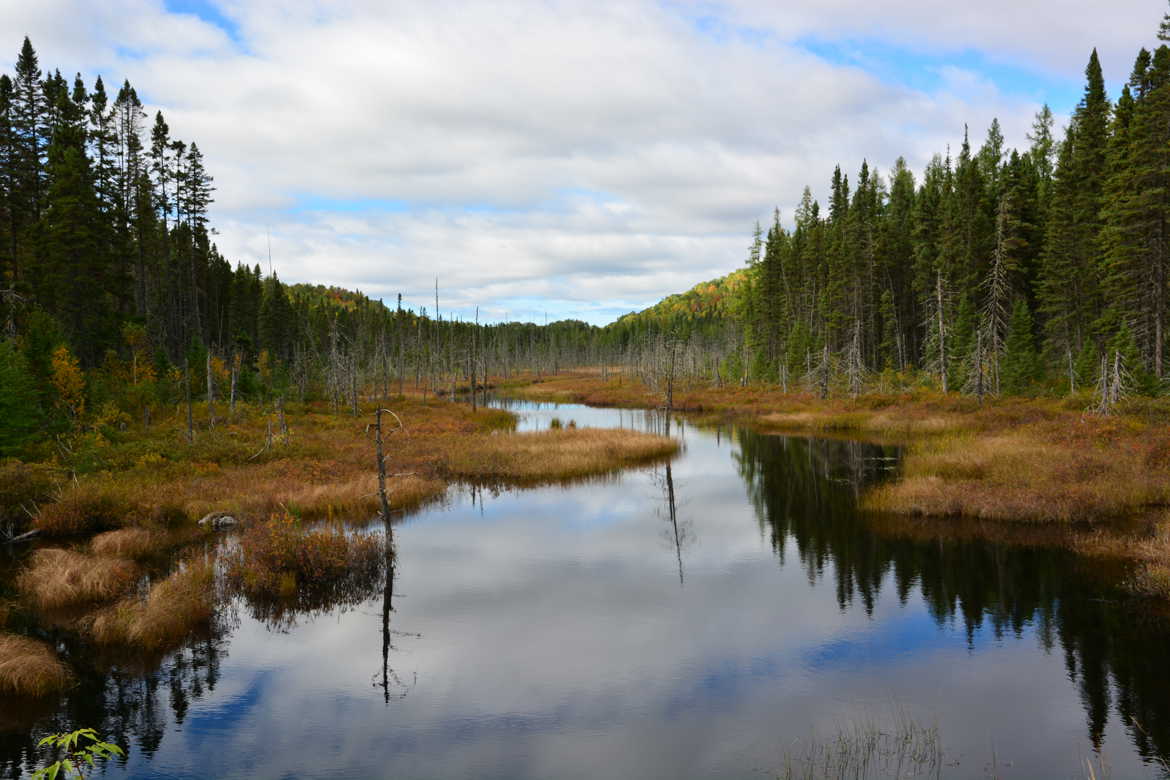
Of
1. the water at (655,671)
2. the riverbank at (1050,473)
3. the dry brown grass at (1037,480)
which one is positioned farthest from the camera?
the dry brown grass at (1037,480)

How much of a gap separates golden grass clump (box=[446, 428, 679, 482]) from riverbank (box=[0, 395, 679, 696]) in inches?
4.6

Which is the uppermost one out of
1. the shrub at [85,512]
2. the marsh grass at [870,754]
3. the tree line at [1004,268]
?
the tree line at [1004,268]

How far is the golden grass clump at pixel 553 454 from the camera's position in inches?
1501

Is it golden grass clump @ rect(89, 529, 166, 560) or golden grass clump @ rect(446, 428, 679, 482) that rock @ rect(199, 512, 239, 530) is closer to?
golden grass clump @ rect(89, 529, 166, 560)

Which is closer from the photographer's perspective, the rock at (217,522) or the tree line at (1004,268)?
the rock at (217,522)

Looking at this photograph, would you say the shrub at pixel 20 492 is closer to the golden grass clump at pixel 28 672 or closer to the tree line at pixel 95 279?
the tree line at pixel 95 279

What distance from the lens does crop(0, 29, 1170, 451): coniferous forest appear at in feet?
130

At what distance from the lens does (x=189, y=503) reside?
26.7 meters

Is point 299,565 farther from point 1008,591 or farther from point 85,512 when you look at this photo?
point 1008,591

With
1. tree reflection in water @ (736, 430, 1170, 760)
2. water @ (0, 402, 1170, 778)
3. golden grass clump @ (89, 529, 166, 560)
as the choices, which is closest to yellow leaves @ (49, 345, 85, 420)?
golden grass clump @ (89, 529, 166, 560)

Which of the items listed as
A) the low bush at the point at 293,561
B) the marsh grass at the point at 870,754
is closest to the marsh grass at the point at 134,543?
the low bush at the point at 293,561

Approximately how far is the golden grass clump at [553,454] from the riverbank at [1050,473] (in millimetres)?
15839

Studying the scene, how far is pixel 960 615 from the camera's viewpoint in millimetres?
17906

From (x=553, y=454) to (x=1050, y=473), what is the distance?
2583 centimetres
